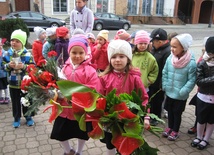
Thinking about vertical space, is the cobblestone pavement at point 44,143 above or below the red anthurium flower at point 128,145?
below

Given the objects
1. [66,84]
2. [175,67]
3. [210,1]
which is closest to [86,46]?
[66,84]

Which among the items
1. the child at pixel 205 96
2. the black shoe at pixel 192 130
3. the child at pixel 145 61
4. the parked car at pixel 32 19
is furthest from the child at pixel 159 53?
the parked car at pixel 32 19

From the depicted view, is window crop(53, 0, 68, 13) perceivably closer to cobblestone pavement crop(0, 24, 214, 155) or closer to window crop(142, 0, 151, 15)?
window crop(142, 0, 151, 15)

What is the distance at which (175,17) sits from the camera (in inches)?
1182

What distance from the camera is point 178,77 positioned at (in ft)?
11.8

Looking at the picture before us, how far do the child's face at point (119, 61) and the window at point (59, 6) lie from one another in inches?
911

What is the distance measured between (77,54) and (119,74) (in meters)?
0.57

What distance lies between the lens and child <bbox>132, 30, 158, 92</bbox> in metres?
3.82

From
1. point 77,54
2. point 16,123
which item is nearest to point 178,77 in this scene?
point 77,54

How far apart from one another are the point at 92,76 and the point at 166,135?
6.18 feet

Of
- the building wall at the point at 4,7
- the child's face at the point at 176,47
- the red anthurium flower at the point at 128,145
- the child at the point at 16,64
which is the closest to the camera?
the red anthurium flower at the point at 128,145

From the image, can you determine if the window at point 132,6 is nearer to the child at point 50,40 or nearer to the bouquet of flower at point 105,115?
the child at point 50,40

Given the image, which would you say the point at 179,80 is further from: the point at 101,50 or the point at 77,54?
the point at 101,50

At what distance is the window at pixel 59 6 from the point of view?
78.8 ft
